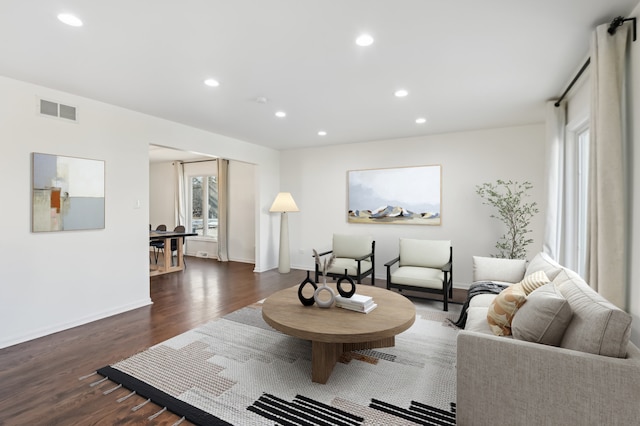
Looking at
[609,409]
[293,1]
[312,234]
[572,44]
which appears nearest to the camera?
[609,409]

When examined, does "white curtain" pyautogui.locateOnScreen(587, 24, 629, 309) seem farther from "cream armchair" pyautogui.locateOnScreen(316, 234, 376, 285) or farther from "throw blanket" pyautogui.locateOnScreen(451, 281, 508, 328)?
"cream armchair" pyautogui.locateOnScreen(316, 234, 376, 285)

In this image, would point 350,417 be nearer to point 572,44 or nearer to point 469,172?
point 572,44

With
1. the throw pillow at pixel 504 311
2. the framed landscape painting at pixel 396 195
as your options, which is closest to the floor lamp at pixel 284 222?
the framed landscape painting at pixel 396 195

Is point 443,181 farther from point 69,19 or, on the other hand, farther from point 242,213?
point 69,19

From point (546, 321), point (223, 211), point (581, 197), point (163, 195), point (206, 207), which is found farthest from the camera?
point (163, 195)

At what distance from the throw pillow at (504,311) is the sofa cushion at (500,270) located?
1.59 m

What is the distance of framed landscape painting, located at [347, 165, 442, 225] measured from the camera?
208 inches

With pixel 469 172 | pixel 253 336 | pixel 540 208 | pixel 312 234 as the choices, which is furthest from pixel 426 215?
pixel 253 336

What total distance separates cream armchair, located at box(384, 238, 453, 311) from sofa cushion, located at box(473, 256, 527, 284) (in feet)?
1.18

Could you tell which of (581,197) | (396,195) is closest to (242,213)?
(396,195)

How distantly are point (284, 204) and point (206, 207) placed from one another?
3171 mm

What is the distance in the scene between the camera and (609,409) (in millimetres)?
1452

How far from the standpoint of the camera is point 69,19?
81.0 inches

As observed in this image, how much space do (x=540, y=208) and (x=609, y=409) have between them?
3.84m
